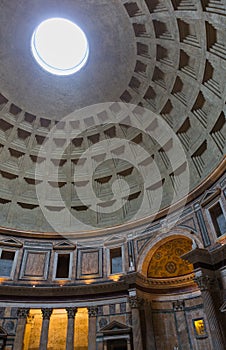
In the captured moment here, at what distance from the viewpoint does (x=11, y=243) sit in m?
20.7

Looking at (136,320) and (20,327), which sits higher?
(20,327)

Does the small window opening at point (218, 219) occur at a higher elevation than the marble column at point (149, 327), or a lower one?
higher

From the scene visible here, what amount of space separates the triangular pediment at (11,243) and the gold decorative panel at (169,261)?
9.67 metres

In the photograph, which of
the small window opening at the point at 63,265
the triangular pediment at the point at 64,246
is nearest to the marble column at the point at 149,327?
the small window opening at the point at 63,265

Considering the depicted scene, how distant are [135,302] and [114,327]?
200 centimetres

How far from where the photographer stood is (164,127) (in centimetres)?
2138

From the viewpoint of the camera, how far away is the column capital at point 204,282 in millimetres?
14266

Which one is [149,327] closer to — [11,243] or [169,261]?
[169,261]

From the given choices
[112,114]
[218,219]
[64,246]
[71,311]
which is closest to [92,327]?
[71,311]

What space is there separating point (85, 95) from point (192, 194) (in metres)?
11.9

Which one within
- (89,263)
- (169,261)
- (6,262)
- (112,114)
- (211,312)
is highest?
(112,114)

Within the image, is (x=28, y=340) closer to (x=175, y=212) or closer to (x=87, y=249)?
(x=87, y=249)

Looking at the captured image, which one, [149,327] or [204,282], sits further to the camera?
[149,327]

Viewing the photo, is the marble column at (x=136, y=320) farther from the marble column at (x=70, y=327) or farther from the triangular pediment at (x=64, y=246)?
the triangular pediment at (x=64, y=246)
